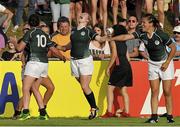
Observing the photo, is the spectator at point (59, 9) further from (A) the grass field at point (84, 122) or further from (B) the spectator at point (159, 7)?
(A) the grass field at point (84, 122)

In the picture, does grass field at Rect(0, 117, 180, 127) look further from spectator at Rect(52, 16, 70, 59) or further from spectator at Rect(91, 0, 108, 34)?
spectator at Rect(91, 0, 108, 34)

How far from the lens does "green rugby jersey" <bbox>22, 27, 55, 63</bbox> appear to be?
17453 mm

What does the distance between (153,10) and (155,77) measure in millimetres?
7334

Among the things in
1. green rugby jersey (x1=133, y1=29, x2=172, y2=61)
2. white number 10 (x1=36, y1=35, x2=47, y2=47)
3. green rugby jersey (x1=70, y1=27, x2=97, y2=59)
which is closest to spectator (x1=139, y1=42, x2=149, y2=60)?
green rugby jersey (x1=70, y1=27, x2=97, y2=59)

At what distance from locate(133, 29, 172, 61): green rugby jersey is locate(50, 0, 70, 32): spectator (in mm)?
4841

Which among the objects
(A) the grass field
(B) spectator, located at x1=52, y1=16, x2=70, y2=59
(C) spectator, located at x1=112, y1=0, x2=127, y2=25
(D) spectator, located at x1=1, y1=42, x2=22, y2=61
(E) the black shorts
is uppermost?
(C) spectator, located at x1=112, y1=0, x2=127, y2=25

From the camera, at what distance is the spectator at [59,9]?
21.8 meters

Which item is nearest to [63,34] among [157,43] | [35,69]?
[35,69]

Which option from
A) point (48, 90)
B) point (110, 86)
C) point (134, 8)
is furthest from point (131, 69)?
point (134, 8)

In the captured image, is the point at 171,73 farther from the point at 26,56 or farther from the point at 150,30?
the point at 26,56

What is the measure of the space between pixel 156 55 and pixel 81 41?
5.68 feet

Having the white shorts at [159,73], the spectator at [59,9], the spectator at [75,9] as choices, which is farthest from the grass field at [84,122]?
the spectator at [75,9]

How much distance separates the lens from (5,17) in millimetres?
21000

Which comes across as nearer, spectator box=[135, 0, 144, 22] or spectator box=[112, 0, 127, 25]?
spectator box=[112, 0, 127, 25]
